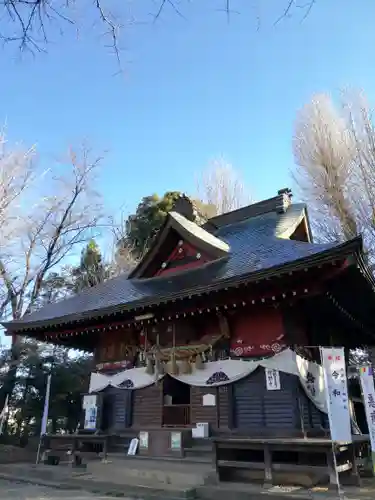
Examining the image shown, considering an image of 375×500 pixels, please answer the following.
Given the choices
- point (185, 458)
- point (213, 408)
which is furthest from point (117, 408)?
point (213, 408)

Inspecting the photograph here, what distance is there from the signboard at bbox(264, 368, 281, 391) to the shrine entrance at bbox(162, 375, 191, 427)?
8.66 feet

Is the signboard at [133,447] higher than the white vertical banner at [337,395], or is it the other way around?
the white vertical banner at [337,395]

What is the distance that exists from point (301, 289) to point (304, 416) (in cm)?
256

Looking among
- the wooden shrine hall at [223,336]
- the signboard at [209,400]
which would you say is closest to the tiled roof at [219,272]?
the wooden shrine hall at [223,336]

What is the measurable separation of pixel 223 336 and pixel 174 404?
8.83ft

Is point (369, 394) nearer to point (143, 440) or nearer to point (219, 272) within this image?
point (219, 272)

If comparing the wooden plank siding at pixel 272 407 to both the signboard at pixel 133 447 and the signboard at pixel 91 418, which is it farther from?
the signboard at pixel 91 418

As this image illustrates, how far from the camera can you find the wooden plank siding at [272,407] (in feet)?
24.9

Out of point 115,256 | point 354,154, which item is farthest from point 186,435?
point 115,256

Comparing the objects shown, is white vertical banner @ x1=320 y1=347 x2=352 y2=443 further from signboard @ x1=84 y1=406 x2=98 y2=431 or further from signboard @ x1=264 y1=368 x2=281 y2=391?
signboard @ x1=84 y1=406 x2=98 y2=431

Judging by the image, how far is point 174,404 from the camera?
10.1 metres

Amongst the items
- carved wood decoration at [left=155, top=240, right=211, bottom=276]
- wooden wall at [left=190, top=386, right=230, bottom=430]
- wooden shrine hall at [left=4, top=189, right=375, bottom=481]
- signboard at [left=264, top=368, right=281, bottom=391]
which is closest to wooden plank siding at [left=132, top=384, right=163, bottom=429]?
wooden shrine hall at [left=4, top=189, right=375, bottom=481]

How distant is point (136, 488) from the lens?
6.97 metres

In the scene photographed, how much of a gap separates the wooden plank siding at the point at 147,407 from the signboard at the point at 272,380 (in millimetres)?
2915
